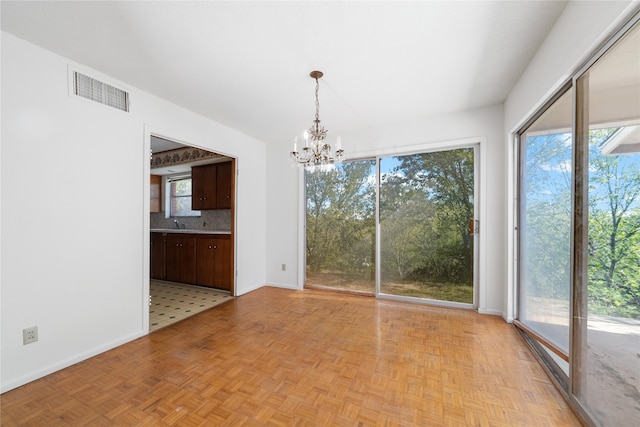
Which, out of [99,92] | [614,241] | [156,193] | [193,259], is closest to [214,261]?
[193,259]

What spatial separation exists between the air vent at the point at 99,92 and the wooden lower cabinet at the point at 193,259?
7.34ft

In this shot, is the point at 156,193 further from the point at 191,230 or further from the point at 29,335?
the point at 29,335

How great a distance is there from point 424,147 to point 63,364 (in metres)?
4.41

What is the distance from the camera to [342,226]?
4.20 m

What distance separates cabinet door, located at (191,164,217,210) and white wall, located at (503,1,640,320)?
175 inches

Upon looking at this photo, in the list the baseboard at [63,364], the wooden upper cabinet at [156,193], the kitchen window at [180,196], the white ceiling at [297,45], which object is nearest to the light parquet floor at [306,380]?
the baseboard at [63,364]

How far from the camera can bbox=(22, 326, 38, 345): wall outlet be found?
190 cm

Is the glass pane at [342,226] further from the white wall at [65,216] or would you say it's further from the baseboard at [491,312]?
the white wall at [65,216]

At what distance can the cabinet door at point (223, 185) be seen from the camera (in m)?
4.47

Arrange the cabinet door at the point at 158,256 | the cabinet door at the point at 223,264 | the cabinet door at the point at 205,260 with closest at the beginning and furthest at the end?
the cabinet door at the point at 223,264 < the cabinet door at the point at 205,260 < the cabinet door at the point at 158,256

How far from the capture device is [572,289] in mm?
1665

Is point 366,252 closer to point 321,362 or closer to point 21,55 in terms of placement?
point 321,362

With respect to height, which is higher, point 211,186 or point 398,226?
point 211,186

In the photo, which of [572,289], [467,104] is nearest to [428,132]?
[467,104]
